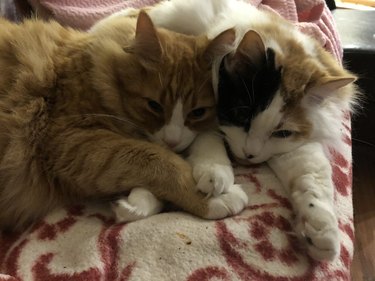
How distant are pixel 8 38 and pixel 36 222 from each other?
1.80 feet

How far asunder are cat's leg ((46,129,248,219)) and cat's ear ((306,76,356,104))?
1.03 ft

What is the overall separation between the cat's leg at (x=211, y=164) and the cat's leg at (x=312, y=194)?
0.15m

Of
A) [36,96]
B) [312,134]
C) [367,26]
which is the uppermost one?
[36,96]

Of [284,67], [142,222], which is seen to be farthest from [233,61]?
[142,222]

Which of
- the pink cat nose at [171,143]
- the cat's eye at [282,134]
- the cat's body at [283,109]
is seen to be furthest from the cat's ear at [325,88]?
the pink cat nose at [171,143]

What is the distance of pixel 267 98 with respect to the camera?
3.58 feet

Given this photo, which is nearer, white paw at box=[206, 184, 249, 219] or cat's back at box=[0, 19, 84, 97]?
white paw at box=[206, 184, 249, 219]

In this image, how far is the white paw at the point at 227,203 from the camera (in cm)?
101

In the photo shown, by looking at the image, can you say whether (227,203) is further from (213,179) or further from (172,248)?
(172,248)

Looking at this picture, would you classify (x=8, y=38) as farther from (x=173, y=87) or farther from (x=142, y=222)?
(x=142, y=222)

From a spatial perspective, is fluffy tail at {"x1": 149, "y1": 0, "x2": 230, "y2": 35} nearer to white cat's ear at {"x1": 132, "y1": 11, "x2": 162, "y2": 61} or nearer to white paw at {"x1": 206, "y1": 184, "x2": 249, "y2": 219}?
white cat's ear at {"x1": 132, "y1": 11, "x2": 162, "y2": 61}

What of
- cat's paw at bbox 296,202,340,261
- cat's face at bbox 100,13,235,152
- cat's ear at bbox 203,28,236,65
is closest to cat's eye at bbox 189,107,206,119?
cat's face at bbox 100,13,235,152

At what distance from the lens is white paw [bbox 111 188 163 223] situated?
3.32 ft

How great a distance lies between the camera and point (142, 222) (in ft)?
3.26
